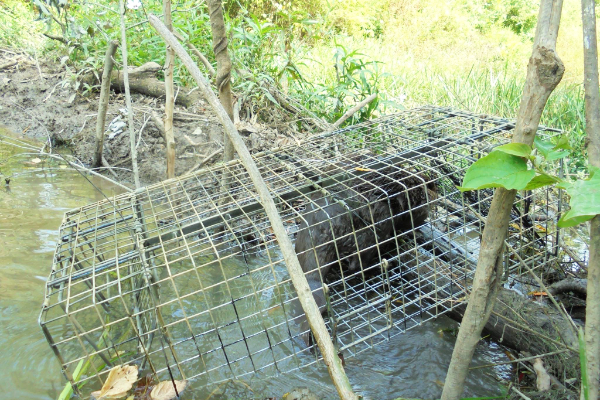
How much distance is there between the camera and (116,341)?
8.40ft

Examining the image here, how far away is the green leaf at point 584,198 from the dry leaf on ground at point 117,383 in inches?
65.9

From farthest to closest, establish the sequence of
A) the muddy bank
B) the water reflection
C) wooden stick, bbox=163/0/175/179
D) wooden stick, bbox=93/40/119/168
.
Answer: the muddy bank → wooden stick, bbox=93/40/119/168 → wooden stick, bbox=163/0/175/179 → the water reflection

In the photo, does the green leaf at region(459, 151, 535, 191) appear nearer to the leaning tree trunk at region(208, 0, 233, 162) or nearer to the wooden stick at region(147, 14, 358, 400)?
the wooden stick at region(147, 14, 358, 400)

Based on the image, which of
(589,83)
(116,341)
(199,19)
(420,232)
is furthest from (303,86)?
(589,83)

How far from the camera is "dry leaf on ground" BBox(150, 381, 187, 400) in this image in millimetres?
2043

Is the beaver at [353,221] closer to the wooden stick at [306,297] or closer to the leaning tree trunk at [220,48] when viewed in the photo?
the wooden stick at [306,297]

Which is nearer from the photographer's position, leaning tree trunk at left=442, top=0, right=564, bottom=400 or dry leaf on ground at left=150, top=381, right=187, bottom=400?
leaning tree trunk at left=442, top=0, right=564, bottom=400

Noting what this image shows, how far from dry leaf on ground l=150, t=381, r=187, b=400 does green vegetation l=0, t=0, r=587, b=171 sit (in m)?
2.28

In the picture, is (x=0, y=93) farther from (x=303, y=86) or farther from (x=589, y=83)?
(x=589, y=83)

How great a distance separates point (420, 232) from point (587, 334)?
182 cm

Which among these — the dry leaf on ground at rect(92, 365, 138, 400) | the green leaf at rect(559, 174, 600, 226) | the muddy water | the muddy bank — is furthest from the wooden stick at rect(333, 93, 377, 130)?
the green leaf at rect(559, 174, 600, 226)

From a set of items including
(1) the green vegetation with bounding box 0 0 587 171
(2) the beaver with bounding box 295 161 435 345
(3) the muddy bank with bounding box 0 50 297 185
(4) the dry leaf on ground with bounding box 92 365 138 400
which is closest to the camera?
(4) the dry leaf on ground with bounding box 92 365 138 400

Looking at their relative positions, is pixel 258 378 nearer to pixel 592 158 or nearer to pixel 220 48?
pixel 592 158

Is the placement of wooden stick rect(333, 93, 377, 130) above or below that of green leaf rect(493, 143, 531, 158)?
below
